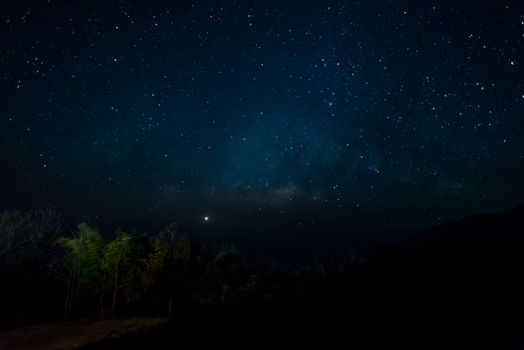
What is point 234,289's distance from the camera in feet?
89.7

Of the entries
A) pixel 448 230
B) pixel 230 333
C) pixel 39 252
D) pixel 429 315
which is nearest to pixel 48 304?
pixel 39 252

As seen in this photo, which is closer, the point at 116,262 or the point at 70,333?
the point at 70,333

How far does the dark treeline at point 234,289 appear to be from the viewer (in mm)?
18203

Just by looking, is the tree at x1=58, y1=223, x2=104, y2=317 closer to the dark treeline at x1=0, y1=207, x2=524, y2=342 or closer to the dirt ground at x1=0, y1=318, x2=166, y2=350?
the dark treeline at x1=0, y1=207, x2=524, y2=342

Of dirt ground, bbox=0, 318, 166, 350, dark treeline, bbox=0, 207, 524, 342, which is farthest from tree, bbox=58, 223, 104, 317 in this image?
dirt ground, bbox=0, 318, 166, 350

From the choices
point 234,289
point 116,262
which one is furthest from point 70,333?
point 234,289

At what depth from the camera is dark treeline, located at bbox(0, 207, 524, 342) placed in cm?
1820

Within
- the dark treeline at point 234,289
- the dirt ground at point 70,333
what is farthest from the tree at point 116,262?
the dirt ground at point 70,333

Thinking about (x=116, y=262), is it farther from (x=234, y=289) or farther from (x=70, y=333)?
(x=234, y=289)

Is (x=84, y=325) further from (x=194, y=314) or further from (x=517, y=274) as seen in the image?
(x=517, y=274)

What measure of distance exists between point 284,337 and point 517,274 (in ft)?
60.9

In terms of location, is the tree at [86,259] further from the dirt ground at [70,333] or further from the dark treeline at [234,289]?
the dirt ground at [70,333]

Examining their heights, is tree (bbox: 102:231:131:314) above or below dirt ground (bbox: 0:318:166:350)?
above

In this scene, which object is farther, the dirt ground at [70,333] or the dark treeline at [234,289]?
the dark treeline at [234,289]
